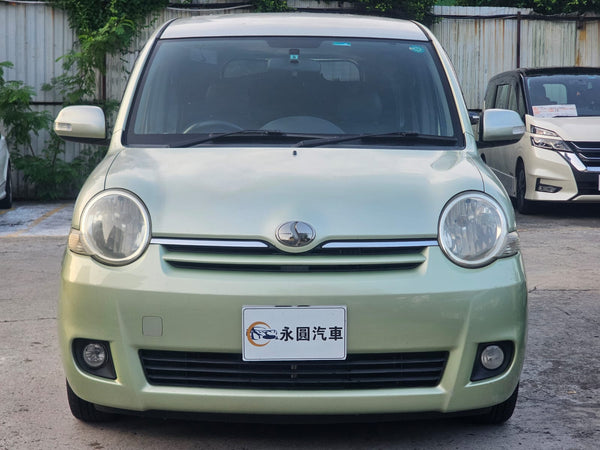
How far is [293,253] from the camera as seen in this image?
9.89 feet

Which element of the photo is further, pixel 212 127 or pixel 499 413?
pixel 212 127

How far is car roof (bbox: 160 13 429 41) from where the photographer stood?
4.36m

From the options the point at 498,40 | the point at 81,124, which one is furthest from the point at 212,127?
the point at 498,40

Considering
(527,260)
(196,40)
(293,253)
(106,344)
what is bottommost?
(527,260)

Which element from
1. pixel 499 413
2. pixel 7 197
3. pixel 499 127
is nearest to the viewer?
pixel 499 413

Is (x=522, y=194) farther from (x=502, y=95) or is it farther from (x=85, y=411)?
(x=85, y=411)

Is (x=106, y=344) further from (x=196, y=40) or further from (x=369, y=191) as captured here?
(x=196, y=40)

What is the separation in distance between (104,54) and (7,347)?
28.4ft

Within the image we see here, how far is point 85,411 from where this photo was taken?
3.47 metres

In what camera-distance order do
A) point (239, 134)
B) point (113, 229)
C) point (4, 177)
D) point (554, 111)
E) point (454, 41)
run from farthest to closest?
1. point (454, 41)
2. point (4, 177)
3. point (554, 111)
4. point (239, 134)
5. point (113, 229)

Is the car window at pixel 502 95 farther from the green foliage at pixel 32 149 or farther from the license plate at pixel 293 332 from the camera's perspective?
the license plate at pixel 293 332

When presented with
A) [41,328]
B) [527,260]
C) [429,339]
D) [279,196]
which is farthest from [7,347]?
[527,260]

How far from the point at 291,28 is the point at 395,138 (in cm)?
98

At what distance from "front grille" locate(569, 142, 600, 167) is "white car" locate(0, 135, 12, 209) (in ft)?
21.2
